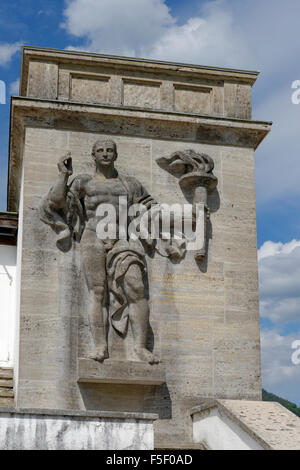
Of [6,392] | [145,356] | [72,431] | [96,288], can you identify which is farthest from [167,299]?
[72,431]

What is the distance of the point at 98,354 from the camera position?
47.3 ft

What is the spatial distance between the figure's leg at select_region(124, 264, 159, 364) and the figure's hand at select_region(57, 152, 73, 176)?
1991 mm

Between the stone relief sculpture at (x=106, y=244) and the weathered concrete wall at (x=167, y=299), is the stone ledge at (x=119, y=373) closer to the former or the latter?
the stone relief sculpture at (x=106, y=244)

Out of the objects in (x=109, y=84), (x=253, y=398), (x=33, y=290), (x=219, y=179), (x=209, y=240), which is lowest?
(x=253, y=398)

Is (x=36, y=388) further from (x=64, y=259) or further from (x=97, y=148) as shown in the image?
(x=97, y=148)

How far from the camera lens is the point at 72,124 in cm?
1605

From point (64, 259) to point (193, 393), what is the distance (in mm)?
3168

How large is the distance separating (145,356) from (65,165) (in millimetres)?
3612

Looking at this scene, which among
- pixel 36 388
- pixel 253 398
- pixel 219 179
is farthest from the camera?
pixel 219 179

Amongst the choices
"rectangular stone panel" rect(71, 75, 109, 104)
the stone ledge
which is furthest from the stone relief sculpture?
"rectangular stone panel" rect(71, 75, 109, 104)

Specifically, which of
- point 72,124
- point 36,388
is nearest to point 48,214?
point 72,124

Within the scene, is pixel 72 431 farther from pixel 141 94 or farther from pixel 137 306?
pixel 141 94

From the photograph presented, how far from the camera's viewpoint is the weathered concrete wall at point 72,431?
1115 cm

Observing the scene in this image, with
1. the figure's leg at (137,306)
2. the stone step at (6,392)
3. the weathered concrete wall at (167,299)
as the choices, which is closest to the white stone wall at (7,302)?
the stone step at (6,392)
